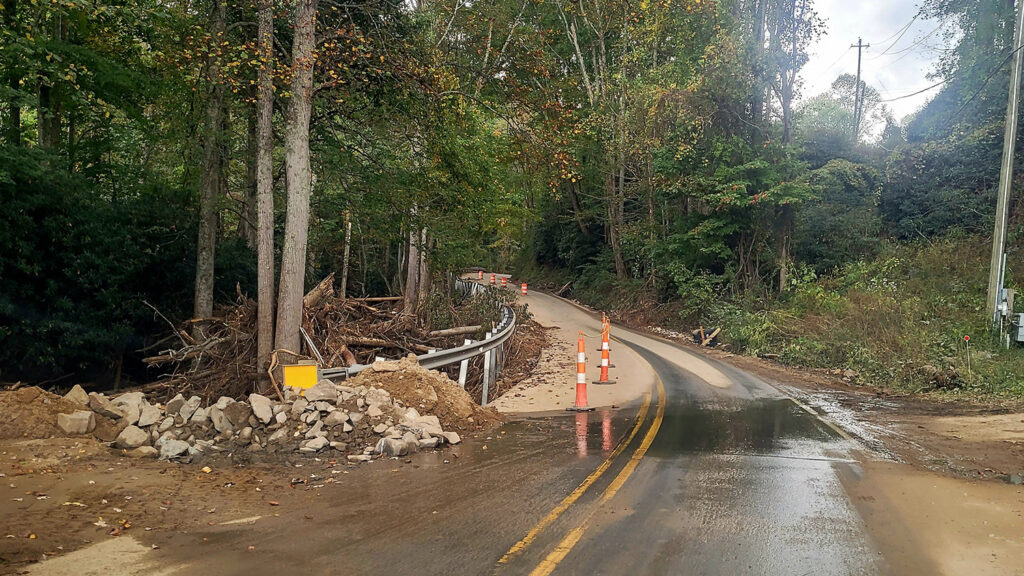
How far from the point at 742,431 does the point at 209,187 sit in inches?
465

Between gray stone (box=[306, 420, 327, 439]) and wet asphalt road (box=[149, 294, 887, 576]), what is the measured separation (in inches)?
38.4

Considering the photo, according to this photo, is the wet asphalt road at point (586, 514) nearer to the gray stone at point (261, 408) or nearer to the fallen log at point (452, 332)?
the gray stone at point (261, 408)

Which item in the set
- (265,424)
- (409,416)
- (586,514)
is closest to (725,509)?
(586,514)

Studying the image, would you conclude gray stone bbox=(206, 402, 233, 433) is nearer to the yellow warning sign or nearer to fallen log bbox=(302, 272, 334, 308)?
the yellow warning sign

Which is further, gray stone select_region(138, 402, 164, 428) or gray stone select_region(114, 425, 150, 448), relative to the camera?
gray stone select_region(138, 402, 164, 428)

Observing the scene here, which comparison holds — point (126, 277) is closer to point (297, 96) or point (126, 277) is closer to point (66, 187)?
point (66, 187)

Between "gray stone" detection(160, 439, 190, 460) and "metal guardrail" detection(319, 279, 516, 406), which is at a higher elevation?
"metal guardrail" detection(319, 279, 516, 406)

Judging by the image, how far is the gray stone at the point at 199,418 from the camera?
7.80 m

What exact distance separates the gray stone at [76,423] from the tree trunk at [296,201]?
3.24m

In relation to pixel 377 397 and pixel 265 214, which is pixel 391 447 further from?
pixel 265 214

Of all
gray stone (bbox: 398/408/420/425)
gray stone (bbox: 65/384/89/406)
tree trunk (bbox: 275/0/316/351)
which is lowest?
gray stone (bbox: 398/408/420/425)

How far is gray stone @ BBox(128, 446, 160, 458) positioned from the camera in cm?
710

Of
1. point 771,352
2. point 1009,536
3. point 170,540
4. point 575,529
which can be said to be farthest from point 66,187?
point 771,352

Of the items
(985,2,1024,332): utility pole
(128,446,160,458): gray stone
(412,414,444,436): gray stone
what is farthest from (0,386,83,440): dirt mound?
(985,2,1024,332): utility pole
